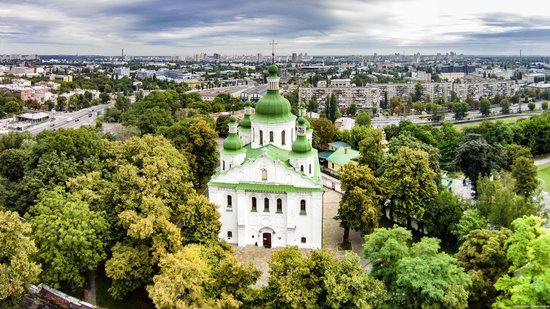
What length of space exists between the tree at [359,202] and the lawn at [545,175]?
26.9 meters

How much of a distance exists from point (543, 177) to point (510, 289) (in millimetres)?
38679

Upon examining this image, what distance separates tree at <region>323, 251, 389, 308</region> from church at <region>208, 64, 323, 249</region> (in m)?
11.4

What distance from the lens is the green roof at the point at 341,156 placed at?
52622 millimetres

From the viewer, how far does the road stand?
8194 cm

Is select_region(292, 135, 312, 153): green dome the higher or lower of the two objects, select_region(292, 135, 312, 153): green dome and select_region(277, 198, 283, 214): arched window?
the higher

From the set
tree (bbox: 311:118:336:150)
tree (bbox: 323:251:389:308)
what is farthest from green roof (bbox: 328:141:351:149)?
tree (bbox: 323:251:389:308)

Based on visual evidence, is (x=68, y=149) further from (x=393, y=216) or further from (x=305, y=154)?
(x=393, y=216)

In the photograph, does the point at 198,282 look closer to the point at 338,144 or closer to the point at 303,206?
the point at 303,206

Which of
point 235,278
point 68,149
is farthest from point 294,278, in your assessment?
point 68,149

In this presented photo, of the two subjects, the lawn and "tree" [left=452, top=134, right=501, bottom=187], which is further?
the lawn

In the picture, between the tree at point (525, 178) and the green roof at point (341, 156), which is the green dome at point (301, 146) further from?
the green roof at point (341, 156)

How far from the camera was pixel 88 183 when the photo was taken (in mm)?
31188

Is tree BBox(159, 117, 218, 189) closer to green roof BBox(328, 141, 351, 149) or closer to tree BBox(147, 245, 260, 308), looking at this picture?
green roof BBox(328, 141, 351, 149)

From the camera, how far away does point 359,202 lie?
1253 inches
